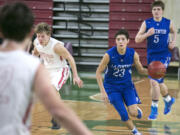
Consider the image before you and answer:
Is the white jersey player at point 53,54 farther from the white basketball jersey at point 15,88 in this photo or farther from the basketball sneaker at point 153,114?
the white basketball jersey at point 15,88

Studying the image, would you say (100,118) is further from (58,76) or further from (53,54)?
(53,54)

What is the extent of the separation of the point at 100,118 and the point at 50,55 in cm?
131

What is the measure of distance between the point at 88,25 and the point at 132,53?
957cm

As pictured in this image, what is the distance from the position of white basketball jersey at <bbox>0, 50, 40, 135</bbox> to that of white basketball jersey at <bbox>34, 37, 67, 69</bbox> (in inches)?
158

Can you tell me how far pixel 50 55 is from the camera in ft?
19.0

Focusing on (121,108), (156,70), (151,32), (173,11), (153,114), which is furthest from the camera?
(173,11)

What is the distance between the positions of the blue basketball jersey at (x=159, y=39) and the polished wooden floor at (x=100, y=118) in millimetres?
1075

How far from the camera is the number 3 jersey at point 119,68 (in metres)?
5.27

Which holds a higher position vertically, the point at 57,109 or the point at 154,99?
the point at 57,109

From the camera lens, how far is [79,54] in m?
14.7

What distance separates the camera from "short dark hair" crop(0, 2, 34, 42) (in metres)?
1.70

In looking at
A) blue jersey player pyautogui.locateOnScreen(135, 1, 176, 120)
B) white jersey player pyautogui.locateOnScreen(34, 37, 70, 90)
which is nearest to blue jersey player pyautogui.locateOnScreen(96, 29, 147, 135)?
white jersey player pyautogui.locateOnScreen(34, 37, 70, 90)

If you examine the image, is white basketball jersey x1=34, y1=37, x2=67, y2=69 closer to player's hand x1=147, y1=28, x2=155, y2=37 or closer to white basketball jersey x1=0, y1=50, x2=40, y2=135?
player's hand x1=147, y1=28, x2=155, y2=37

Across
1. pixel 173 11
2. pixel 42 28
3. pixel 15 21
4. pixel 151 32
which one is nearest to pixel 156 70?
pixel 151 32
